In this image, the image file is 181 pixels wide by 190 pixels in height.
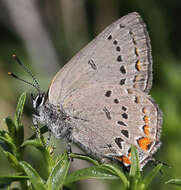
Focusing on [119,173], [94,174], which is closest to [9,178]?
[94,174]

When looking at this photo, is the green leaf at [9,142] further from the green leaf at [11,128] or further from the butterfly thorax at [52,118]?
the butterfly thorax at [52,118]

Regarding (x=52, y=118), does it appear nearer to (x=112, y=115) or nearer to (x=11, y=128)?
(x=112, y=115)

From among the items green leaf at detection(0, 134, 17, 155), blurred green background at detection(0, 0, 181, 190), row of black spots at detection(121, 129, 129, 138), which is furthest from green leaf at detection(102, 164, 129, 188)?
blurred green background at detection(0, 0, 181, 190)

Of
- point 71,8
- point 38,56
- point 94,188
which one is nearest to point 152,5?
point 71,8

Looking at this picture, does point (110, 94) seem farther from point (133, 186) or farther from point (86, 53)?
point (133, 186)

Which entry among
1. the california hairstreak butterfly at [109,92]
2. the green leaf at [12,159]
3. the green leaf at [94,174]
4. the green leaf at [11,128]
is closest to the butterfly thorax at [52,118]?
the california hairstreak butterfly at [109,92]
